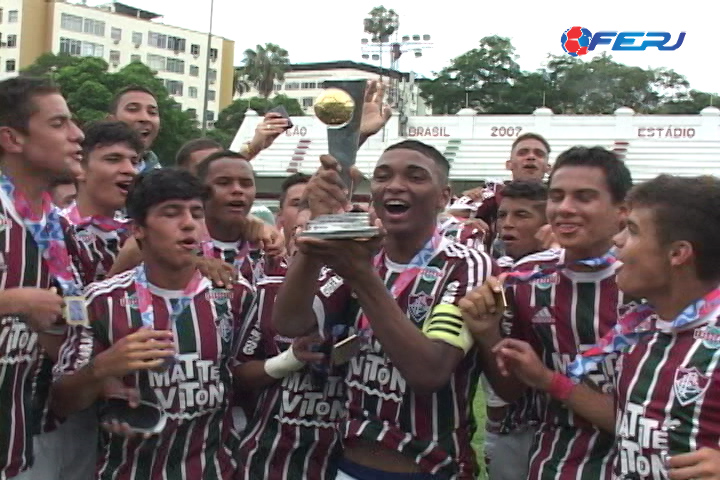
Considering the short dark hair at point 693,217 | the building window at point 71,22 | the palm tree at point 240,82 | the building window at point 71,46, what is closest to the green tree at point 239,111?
the building window at point 71,46

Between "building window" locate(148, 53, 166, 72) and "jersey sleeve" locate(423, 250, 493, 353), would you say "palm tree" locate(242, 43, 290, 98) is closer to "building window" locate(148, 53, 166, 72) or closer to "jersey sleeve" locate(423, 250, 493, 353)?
"building window" locate(148, 53, 166, 72)

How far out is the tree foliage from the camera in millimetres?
71500

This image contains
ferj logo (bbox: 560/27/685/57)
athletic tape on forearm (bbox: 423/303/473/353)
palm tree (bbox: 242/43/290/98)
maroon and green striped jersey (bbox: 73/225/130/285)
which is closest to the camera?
athletic tape on forearm (bbox: 423/303/473/353)

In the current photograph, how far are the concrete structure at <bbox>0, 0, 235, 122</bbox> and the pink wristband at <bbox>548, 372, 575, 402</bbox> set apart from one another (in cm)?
6283

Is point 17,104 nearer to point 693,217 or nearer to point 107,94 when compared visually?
point 693,217

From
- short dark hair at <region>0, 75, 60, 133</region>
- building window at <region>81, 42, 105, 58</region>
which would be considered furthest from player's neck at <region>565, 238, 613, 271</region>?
building window at <region>81, 42, 105, 58</region>

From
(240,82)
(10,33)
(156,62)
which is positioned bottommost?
(240,82)

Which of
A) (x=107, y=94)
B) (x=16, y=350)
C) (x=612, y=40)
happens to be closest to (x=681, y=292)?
(x=16, y=350)

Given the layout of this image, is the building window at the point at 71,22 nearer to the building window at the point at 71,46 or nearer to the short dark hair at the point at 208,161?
the building window at the point at 71,46

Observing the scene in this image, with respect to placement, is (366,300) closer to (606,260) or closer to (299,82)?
(606,260)

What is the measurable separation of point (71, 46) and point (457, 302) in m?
70.7

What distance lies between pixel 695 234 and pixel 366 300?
1.00 metres

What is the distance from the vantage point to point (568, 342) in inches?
119

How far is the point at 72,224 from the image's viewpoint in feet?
12.5
